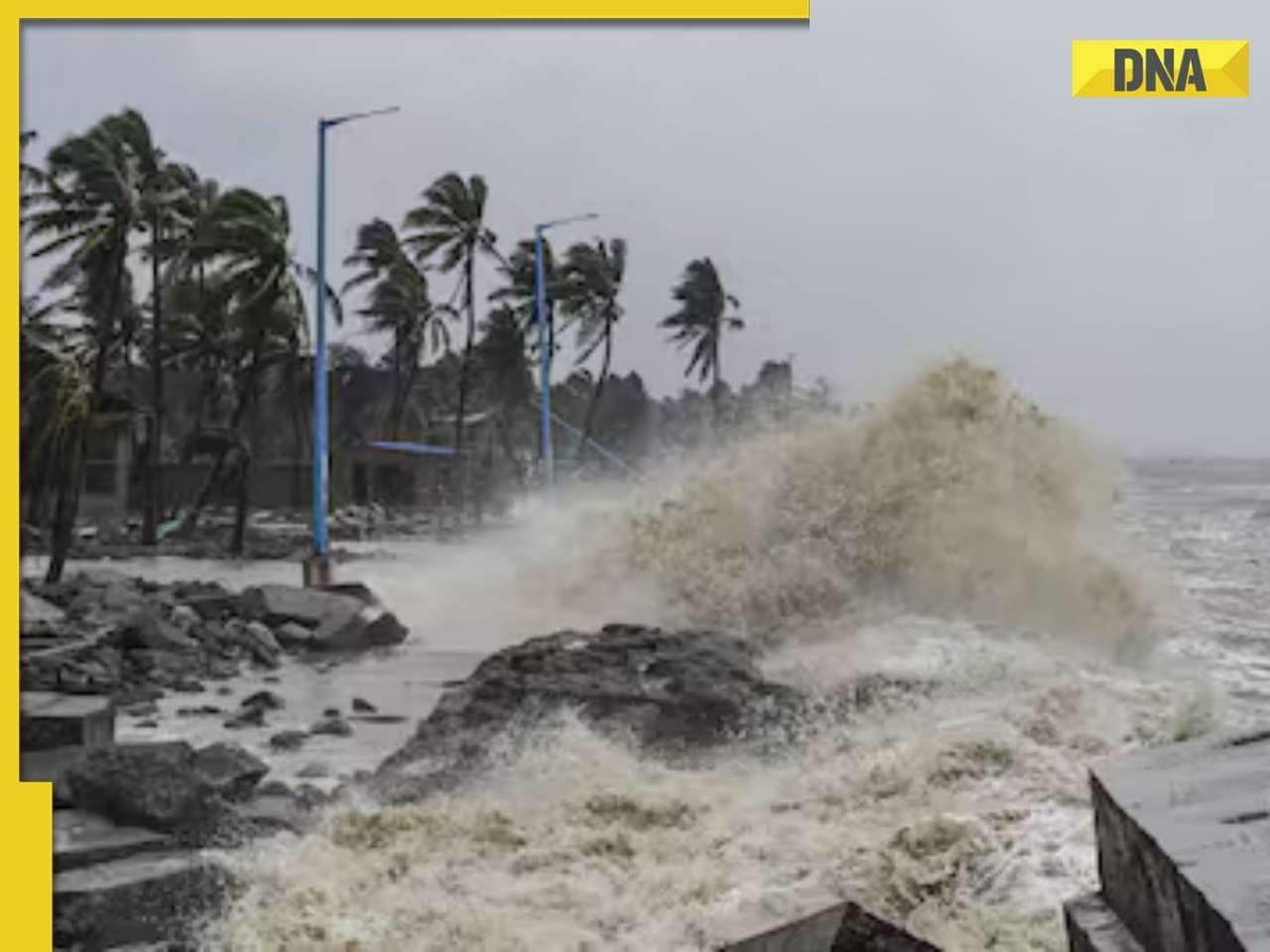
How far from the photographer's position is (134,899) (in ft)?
10.9

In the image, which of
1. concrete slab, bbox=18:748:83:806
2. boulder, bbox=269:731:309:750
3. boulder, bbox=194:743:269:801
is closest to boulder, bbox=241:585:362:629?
boulder, bbox=269:731:309:750

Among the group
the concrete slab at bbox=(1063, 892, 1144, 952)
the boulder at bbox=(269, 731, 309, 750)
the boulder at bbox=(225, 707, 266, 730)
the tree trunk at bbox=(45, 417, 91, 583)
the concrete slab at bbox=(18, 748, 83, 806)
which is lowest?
the boulder at bbox=(269, 731, 309, 750)

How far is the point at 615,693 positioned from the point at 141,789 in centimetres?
252

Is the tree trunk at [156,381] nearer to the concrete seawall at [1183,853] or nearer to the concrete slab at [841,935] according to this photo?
the concrete slab at [841,935]

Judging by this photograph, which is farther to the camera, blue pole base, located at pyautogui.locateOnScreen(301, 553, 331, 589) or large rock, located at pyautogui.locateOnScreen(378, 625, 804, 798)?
blue pole base, located at pyautogui.locateOnScreen(301, 553, 331, 589)

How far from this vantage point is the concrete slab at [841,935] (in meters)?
2.49

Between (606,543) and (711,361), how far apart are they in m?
2.79

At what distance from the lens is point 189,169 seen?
15.7 ft

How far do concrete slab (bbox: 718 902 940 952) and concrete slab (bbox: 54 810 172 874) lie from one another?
210 cm

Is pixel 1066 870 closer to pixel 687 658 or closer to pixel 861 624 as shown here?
pixel 687 658

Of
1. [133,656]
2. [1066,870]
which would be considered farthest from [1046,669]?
[133,656]

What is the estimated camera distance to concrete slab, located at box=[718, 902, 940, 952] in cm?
249

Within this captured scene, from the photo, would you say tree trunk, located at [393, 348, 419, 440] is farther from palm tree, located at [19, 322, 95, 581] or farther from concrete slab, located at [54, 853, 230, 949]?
concrete slab, located at [54, 853, 230, 949]

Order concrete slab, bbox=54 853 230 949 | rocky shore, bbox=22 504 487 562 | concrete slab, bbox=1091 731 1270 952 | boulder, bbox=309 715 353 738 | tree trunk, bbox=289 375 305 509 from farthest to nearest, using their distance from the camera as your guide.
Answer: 1. tree trunk, bbox=289 375 305 509
2. rocky shore, bbox=22 504 487 562
3. boulder, bbox=309 715 353 738
4. concrete slab, bbox=54 853 230 949
5. concrete slab, bbox=1091 731 1270 952
